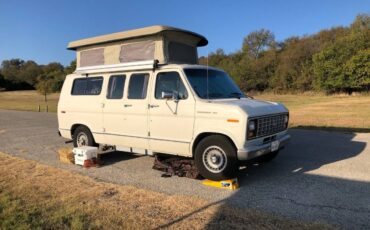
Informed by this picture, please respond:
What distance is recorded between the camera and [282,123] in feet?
23.0

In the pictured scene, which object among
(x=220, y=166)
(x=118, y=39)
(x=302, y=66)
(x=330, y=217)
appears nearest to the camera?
(x=330, y=217)

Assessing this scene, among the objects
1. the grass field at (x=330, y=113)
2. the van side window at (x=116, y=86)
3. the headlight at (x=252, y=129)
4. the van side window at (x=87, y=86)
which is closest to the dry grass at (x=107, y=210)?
the headlight at (x=252, y=129)

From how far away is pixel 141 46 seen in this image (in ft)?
25.6

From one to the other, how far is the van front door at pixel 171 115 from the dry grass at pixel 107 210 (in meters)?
1.24

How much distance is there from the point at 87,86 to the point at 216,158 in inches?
163

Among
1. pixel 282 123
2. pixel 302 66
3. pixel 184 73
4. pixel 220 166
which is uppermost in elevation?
pixel 302 66

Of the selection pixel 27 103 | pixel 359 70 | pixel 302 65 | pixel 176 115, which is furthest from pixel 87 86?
pixel 302 65

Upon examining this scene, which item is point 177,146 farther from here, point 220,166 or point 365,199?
point 365,199

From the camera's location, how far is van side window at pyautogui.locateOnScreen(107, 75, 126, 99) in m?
7.73

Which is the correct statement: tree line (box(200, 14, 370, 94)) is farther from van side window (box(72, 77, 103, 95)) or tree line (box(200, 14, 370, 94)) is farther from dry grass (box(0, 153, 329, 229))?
dry grass (box(0, 153, 329, 229))

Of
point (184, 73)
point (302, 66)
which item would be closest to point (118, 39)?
point (184, 73)

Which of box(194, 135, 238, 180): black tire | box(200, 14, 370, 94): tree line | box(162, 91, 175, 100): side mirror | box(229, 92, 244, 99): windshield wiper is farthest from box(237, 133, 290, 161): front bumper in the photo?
box(200, 14, 370, 94): tree line

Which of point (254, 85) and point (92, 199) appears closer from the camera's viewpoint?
point (92, 199)

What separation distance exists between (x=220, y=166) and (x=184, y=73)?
6.51 feet
